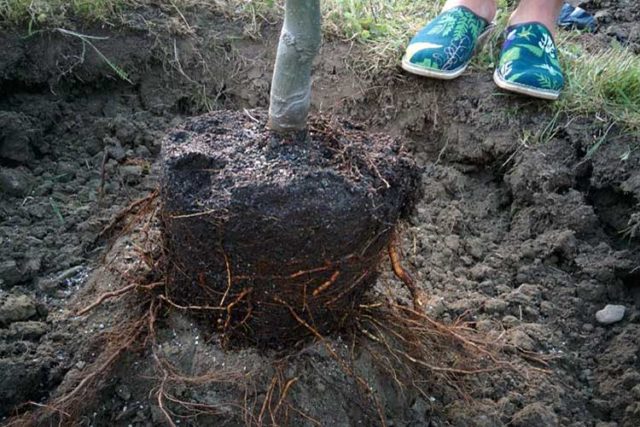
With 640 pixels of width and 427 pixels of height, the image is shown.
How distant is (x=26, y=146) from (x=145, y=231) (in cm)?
77

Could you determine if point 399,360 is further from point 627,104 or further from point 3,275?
point 627,104

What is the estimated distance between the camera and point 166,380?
169cm

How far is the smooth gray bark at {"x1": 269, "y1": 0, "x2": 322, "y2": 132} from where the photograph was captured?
4.92ft

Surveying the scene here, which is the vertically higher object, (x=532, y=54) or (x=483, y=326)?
(x=532, y=54)

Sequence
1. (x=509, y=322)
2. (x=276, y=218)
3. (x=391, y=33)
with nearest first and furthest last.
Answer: (x=276, y=218)
(x=509, y=322)
(x=391, y=33)

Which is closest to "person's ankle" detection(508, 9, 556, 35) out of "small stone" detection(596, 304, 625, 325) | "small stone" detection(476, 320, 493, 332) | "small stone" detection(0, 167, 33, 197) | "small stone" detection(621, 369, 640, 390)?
"small stone" detection(596, 304, 625, 325)

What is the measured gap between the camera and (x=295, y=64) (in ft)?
5.13

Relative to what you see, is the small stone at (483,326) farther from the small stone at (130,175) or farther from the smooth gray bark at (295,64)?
the small stone at (130,175)

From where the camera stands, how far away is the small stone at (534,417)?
1807mm

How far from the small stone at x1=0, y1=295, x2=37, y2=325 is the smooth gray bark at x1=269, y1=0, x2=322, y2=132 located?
A: 33.1 inches

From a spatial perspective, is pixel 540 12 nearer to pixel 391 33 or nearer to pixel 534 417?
pixel 391 33

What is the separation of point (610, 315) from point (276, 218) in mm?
1179

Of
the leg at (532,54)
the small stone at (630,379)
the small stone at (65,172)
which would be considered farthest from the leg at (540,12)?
the small stone at (65,172)

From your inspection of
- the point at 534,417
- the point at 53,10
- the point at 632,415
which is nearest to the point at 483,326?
the point at 534,417
